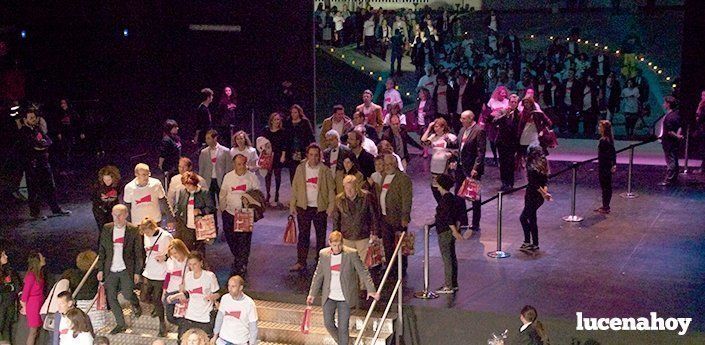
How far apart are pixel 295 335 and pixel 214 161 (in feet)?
10.5

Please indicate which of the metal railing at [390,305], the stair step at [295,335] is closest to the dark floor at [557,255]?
the metal railing at [390,305]

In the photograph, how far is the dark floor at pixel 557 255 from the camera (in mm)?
11164

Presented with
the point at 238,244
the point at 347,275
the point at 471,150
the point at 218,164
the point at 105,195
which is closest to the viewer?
the point at 347,275

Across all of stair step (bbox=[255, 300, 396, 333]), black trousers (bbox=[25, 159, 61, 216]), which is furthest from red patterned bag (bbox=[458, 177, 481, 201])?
black trousers (bbox=[25, 159, 61, 216])

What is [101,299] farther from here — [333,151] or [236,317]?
[333,151]

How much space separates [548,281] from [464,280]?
92 cm

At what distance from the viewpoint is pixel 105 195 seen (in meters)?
12.4

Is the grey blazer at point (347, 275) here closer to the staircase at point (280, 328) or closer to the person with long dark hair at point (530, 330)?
the staircase at point (280, 328)

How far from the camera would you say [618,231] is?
1413cm

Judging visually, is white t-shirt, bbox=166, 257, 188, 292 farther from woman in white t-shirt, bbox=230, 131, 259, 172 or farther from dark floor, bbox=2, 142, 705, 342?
woman in white t-shirt, bbox=230, 131, 259, 172

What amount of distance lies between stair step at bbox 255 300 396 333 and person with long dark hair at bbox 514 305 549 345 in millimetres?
1492

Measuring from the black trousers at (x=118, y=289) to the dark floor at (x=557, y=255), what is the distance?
1.29 m

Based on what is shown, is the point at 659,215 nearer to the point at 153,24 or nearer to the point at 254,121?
the point at 254,121

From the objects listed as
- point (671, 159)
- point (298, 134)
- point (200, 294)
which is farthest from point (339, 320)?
point (671, 159)
